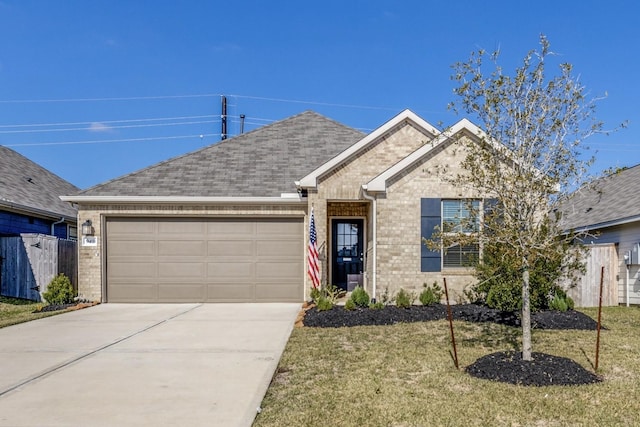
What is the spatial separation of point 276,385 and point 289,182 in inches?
335

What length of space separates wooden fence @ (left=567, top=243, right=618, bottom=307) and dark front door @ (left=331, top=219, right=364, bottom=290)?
5.56 meters

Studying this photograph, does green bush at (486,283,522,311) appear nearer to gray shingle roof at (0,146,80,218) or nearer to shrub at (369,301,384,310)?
shrub at (369,301,384,310)

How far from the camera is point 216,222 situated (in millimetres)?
13148

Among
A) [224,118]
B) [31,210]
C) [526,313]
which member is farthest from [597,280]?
[224,118]

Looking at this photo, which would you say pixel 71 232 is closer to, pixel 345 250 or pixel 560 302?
pixel 345 250

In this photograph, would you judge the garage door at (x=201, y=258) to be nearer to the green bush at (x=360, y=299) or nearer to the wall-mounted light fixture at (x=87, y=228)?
the wall-mounted light fixture at (x=87, y=228)

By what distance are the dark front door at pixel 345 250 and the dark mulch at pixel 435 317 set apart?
3708mm

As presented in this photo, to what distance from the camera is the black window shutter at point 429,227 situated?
10.9 metres

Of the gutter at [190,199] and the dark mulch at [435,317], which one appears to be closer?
the dark mulch at [435,317]

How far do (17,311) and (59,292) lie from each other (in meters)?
0.98

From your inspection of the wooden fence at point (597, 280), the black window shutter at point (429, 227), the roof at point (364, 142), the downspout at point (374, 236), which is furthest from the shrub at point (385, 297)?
the wooden fence at point (597, 280)

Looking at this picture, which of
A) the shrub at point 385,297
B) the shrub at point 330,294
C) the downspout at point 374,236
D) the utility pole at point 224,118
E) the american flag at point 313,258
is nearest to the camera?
the shrub at point 330,294

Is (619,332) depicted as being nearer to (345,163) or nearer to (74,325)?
(345,163)

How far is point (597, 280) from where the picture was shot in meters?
12.1
